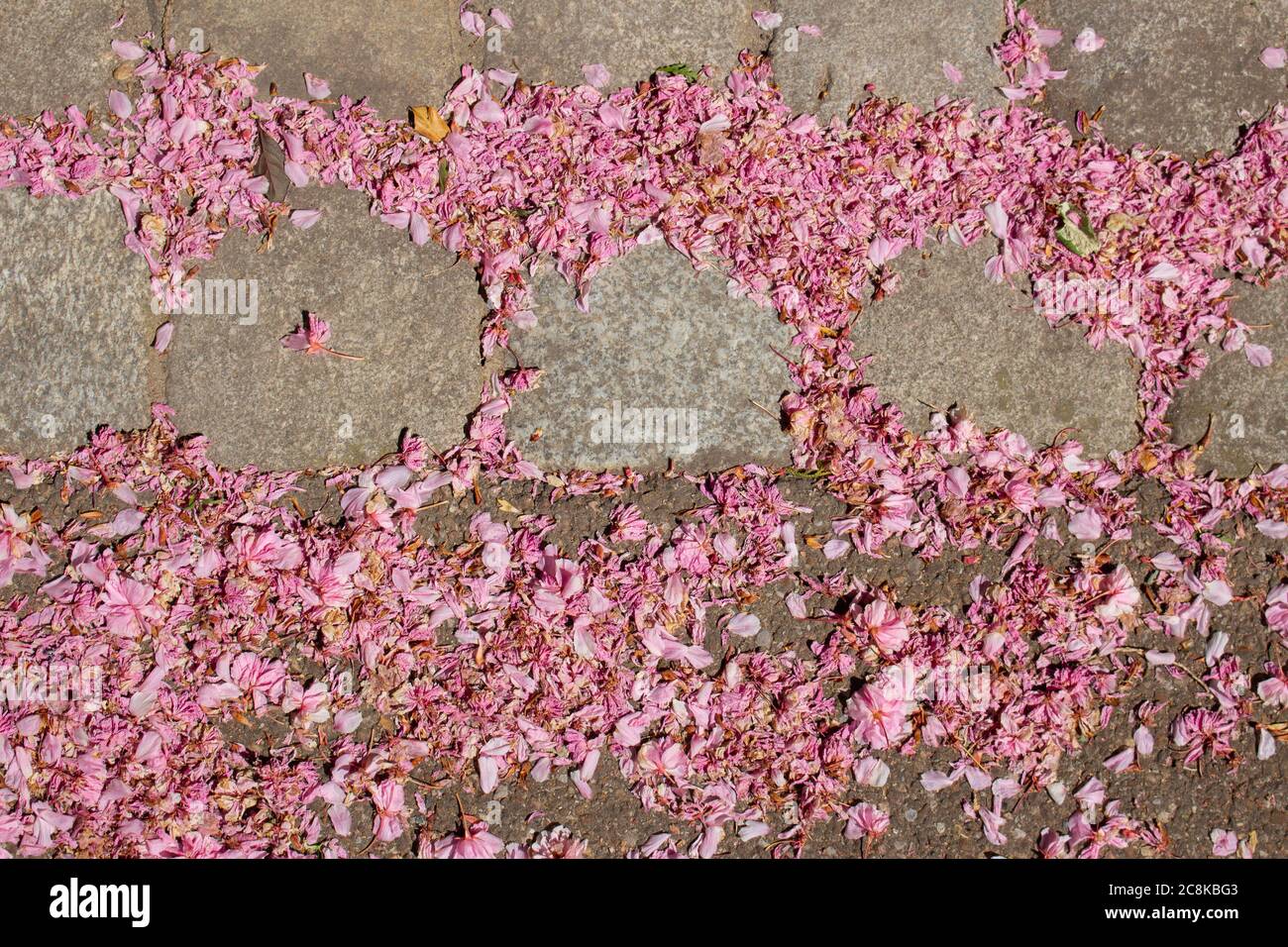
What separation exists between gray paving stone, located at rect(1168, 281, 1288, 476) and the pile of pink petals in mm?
75

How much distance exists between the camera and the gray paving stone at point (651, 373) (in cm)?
287

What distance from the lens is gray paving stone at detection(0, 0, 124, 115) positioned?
299 cm

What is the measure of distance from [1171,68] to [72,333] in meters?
3.87

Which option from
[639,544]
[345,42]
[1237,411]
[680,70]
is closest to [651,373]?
[639,544]

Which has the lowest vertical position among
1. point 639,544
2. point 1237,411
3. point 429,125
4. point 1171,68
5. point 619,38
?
point 639,544

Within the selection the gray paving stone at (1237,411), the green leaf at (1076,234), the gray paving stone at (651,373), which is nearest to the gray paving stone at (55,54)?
the gray paving stone at (651,373)

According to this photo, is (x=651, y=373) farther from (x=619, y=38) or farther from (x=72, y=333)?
(x=72, y=333)

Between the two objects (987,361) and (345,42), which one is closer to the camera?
(987,361)

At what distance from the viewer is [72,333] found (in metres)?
2.91

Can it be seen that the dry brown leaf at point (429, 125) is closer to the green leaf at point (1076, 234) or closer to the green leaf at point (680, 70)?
the green leaf at point (680, 70)

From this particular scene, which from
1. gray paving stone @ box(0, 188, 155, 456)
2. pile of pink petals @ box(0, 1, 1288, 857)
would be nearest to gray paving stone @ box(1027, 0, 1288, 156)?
pile of pink petals @ box(0, 1, 1288, 857)

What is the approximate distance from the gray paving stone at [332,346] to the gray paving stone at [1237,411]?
7.83 ft
